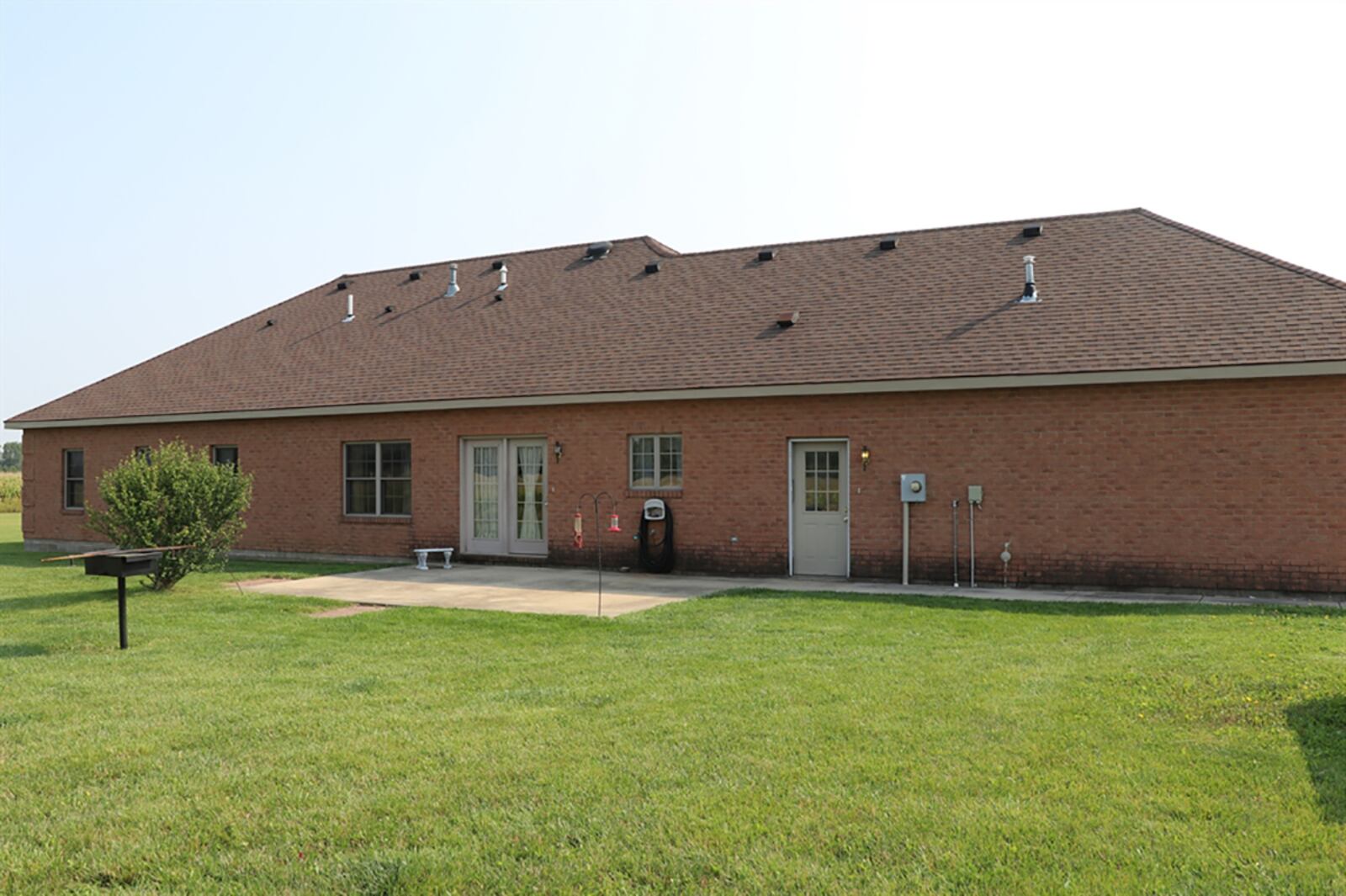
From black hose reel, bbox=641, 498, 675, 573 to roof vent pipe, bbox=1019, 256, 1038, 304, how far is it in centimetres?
619

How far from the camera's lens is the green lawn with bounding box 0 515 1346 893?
4.32 metres

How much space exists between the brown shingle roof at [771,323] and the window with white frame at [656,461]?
0.97 meters

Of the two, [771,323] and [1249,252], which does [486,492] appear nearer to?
[771,323]

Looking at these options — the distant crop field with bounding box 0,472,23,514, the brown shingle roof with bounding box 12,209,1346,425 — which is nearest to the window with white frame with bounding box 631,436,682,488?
the brown shingle roof with bounding box 12,209,1346,425

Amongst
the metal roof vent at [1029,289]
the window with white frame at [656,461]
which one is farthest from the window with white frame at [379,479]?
the metal roof vent at [1029,289]

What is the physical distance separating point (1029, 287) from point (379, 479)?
1177 cm

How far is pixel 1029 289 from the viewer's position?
52.6 feet

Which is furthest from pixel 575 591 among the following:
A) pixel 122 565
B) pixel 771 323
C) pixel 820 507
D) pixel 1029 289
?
pixel 1029 289

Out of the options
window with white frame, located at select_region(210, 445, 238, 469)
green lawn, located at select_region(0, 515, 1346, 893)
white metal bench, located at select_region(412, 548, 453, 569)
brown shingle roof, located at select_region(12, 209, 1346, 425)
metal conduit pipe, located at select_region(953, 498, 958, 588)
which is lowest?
green lawn, located at select_region(0, 515, 1346, 893)

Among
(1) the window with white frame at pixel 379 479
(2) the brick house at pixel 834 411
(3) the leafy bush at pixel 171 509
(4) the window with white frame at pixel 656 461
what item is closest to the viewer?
(2) the brick house at pixel 834 411

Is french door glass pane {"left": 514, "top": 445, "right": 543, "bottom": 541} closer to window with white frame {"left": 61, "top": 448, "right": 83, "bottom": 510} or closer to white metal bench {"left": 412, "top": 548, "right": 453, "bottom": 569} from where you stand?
white metal bench {"left": 412, "top": 548, "right": 453, "bottom": 569}

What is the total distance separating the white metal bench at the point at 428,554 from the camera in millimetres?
18016

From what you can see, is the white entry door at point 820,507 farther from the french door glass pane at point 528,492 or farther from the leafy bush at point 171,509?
the leafy bush at point 171,509

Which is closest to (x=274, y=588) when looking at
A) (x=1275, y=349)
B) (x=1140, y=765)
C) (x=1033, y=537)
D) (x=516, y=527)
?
(x=516, y=527)
